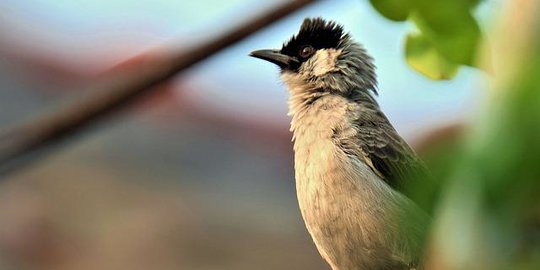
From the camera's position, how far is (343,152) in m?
3.78

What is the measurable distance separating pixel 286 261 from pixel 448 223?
8.96 m

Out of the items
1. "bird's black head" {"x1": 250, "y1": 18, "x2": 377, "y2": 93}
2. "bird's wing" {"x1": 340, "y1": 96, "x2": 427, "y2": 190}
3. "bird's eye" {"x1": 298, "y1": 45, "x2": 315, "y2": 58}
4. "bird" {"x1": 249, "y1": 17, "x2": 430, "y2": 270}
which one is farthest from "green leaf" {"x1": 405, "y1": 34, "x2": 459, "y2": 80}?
"bird's eye" {"x1": 298, "y1": 45, "x2": 315, "y2": 58}

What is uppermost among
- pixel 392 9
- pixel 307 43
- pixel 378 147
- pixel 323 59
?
pixel 307 43

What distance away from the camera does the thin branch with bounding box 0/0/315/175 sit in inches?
58.2

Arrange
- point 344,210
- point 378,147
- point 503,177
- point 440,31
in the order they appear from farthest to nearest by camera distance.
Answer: point 378,147 → point 344,210 → point 440,31 → point 503,177

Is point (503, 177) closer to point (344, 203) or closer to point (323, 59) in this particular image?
point (344, 203)

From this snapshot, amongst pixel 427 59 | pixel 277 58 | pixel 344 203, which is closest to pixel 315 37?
pixel 277 58

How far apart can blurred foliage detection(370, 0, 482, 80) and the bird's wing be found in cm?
201

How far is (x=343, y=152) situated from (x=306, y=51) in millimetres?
669

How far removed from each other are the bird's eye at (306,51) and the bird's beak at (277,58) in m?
0.05

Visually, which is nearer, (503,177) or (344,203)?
(503,177)

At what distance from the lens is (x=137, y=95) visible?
1512 millimetres

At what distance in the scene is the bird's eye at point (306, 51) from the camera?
4.21 meters

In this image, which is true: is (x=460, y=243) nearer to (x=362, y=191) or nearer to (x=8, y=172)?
(x=8, y=172)
